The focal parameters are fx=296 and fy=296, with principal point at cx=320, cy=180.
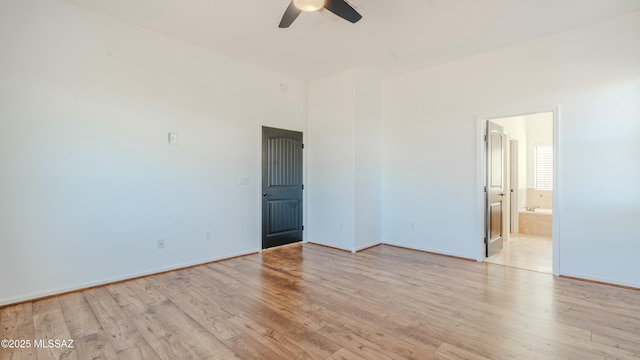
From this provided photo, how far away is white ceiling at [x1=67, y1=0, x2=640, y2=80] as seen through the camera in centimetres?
308

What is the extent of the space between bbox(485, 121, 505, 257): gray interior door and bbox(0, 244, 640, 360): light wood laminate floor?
734mm

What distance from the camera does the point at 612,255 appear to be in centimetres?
334

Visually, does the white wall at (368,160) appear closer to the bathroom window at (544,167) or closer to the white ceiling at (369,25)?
the white ceiling at (369,25)

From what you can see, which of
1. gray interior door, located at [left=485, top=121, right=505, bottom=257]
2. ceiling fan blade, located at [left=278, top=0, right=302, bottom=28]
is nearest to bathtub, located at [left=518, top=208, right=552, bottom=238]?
gray interior door, located at [left=485, top=121, right=505, bottom=257]

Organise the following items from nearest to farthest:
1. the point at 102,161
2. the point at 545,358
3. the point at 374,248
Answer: the point at 545,358 → the point at 102,161 → the point at 374,248

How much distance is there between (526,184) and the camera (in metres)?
7.00

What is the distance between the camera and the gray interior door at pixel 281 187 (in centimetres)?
494

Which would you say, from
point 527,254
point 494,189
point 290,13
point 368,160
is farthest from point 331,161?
point 527,254

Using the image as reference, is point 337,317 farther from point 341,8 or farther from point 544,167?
point 544,167

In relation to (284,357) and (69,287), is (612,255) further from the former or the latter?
(69,287)

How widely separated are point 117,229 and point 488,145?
16.5 feet

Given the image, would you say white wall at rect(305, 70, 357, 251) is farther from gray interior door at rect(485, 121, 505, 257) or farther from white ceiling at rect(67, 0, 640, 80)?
gray interior door at rect(485, 121, 505, 257)

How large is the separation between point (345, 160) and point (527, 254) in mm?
3229

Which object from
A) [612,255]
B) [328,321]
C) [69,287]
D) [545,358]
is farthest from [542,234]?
[69,287]
